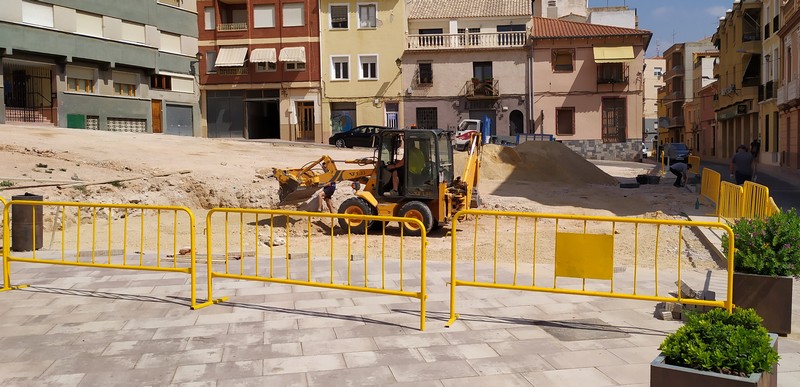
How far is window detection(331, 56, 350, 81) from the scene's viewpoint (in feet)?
132

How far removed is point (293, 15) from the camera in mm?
40250

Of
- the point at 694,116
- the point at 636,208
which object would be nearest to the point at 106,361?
the point at 636,208

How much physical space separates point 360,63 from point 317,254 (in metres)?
29.3

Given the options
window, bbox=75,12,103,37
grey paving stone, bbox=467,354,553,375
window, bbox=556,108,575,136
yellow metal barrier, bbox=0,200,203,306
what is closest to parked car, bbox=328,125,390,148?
window, bbox=556,108,575,136

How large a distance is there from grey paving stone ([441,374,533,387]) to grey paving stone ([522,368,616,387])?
0.08m

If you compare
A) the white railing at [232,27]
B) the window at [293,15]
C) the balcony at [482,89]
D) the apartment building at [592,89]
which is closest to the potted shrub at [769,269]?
the balcony at [482,89]

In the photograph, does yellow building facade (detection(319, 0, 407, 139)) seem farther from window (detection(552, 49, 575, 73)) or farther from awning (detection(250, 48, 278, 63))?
window (detection(552, 49, 575, 73))

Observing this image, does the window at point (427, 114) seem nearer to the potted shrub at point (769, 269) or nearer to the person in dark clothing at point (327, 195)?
the person in dark clothing at point (327, 195)

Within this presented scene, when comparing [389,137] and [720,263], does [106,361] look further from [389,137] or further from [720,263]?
[389,137]

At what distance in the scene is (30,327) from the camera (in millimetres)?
6910

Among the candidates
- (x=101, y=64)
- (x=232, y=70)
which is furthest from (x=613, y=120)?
(x=101, y=64)

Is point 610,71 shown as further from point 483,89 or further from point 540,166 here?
point 540,166

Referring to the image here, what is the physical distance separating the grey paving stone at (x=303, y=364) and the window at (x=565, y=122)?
119 ft

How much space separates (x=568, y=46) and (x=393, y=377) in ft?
122
